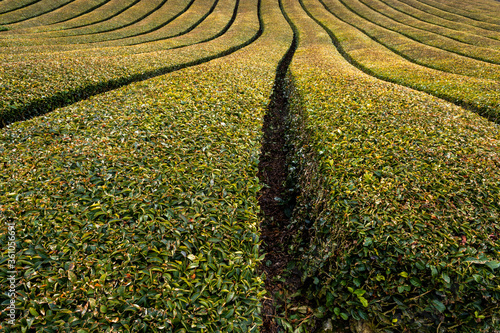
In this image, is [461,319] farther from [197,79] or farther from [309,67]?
[309,67]

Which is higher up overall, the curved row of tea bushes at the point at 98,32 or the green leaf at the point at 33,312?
the curved row of tea bushes at the point at 98,32

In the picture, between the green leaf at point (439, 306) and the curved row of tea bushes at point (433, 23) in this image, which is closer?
the green leaf at point (439, 306)

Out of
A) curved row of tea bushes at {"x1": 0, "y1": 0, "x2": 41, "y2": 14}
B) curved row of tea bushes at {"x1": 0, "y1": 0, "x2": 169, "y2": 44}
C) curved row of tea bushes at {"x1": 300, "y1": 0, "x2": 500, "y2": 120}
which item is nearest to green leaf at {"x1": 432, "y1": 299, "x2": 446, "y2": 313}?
curved row of tea bushes at {"x1": 300, "y1": 0, "x2": 500, "y2": 120}

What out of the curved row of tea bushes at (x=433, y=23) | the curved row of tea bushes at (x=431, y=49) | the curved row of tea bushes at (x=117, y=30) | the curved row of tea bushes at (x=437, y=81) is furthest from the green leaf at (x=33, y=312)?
the curved row of tea bushes at (x=433, y=23)

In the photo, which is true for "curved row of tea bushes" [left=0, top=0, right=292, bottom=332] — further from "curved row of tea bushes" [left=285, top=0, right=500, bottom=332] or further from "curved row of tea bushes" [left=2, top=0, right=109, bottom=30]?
"curved row of tea bushes" [left=2, top=0, right=109, bottom=30]

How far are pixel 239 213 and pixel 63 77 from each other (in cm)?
1092

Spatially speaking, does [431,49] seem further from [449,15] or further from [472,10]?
[472,10]

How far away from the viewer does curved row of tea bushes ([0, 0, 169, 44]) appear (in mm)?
22859

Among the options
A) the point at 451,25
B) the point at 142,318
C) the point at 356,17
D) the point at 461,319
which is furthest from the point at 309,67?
the point at 451,25

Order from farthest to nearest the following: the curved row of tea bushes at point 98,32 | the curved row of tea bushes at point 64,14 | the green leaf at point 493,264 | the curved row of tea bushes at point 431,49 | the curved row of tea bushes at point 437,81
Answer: the curved row of tea bushes at point 64,14
the curved row of tea bushes at point 98,32
the curved row of tea bushes at point 431,49
the curved row of tea bushes at point 437,81
the green leaf at point 493,264

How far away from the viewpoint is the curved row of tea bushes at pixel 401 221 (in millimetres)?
3377

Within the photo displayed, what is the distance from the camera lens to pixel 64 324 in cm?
235

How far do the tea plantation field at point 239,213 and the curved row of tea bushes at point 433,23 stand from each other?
34151 millimetres

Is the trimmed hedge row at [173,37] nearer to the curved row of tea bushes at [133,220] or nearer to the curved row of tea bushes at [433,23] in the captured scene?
the curved row of tea bushes at [133,220]
